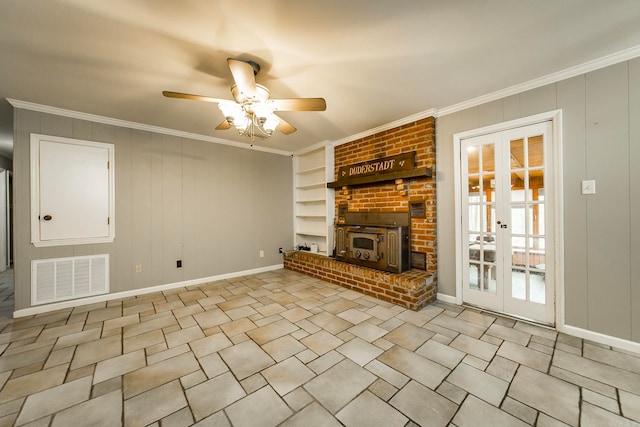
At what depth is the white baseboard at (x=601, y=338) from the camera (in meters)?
1.98

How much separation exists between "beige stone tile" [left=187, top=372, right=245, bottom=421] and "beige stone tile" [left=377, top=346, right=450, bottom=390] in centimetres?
106

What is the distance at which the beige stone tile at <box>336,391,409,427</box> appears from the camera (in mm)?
1325

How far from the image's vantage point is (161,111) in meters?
3.01

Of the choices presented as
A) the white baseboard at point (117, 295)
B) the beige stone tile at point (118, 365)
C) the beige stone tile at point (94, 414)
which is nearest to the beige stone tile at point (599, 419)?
the beige stone tile at point (94, 414)

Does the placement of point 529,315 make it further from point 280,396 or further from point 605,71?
point 280,396

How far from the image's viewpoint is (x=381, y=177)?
3.52 metres

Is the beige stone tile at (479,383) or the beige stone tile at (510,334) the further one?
the beige stone tile at (510,334)

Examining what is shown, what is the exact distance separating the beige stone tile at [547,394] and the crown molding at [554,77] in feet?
8.35

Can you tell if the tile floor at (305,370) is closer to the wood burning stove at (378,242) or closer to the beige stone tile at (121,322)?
the beige stone tile at (121,322)

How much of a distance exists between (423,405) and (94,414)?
1.89 m

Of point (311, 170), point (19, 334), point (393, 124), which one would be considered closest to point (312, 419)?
point (19, 334)

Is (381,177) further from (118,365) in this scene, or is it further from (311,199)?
(118,365)

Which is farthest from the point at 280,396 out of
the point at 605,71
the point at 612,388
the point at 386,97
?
the point at 605,71

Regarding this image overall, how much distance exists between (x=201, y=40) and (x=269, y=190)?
10.1ft
